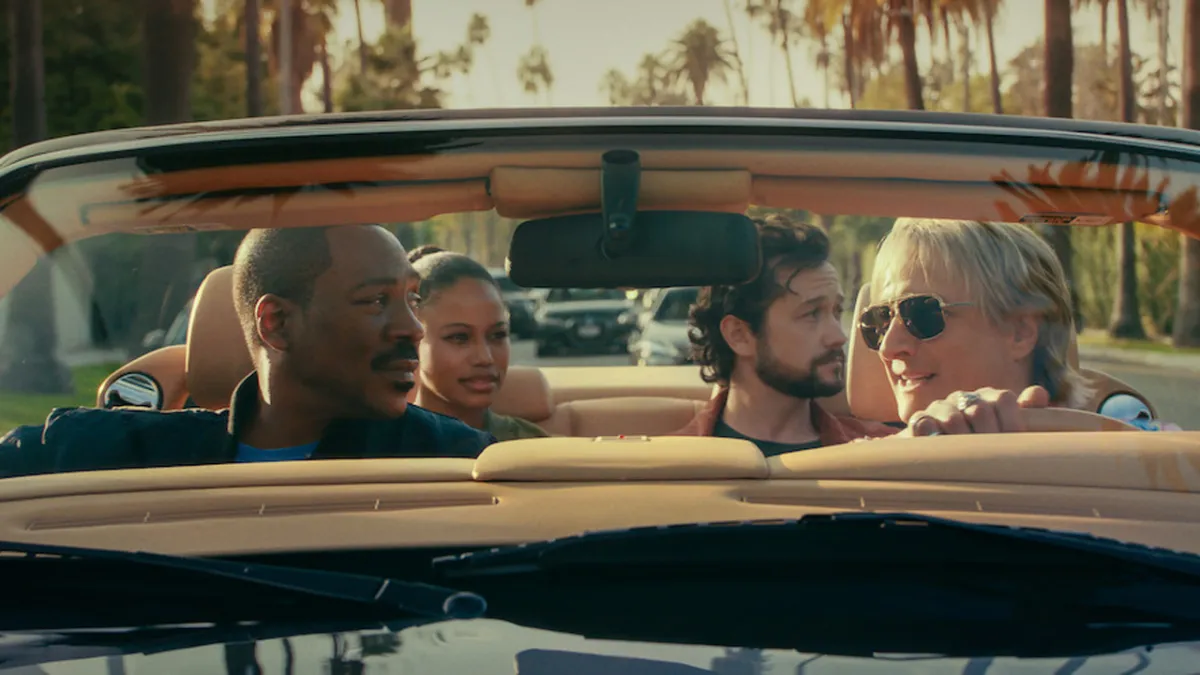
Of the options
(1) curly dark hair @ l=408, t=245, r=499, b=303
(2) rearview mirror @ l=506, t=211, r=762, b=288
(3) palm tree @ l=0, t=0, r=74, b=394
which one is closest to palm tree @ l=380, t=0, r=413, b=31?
(1) curly dark hair @ l=408, t=245, r=499, b=303

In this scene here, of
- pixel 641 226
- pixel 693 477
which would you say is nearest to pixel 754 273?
pixel 641 226

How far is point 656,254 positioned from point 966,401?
730 millimetres

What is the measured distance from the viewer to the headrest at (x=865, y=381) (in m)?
3.53

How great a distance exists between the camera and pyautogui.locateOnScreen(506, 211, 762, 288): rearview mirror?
8.02ft

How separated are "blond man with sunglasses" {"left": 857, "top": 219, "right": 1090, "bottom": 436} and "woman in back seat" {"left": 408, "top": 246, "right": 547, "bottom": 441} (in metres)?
1.01

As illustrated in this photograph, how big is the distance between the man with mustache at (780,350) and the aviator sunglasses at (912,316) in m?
0.24

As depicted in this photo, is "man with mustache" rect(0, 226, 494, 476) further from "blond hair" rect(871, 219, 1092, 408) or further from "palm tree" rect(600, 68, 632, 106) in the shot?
"palm tree" rect(600, 68, 632, 106)

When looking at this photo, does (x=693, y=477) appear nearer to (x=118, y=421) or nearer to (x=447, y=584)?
(x=447, y=584)

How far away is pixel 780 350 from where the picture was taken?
387 centimetres

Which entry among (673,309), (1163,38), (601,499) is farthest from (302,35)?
(601,499)

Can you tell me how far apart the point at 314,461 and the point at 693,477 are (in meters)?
0.63

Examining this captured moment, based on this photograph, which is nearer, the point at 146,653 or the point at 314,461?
the point at 146,653

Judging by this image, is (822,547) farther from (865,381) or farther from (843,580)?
(865,381)

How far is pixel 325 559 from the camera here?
2.08m
